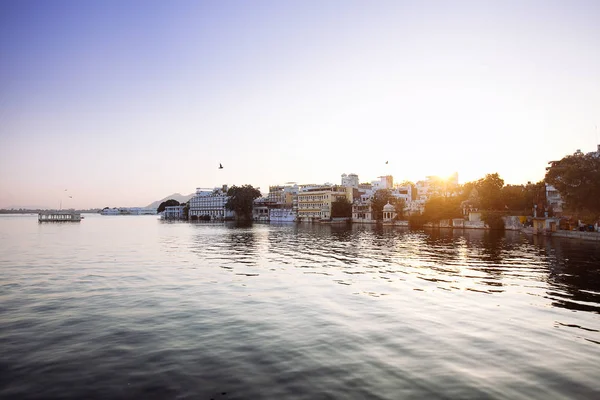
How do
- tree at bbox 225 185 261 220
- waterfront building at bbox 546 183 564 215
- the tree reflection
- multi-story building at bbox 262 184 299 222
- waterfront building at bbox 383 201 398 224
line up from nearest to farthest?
the tree reflection < waterfront building at bbox 546 183 564 215 < waterfront building at bbox 383 201 398 224 < multi-story building at bbox 262 184 299 222 < tree at bbox 225 185 261 220

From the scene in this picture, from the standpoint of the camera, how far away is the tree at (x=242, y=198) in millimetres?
150375

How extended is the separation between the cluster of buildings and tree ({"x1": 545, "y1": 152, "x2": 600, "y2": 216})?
44731mm

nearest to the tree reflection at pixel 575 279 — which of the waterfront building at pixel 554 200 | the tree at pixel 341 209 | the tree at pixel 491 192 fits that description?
the waterfront building at pixel 554 200

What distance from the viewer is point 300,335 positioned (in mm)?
11242

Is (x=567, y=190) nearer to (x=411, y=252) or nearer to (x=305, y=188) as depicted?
(x=411, y=252)

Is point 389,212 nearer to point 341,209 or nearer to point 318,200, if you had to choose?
point 341,209

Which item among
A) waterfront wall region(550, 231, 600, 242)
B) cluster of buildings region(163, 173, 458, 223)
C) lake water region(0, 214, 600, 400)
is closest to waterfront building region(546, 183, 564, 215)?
waterfront wall region(550, 231, 600, 242)

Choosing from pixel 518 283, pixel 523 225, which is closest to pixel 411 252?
pixel 518 283

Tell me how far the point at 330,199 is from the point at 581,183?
3044 inches

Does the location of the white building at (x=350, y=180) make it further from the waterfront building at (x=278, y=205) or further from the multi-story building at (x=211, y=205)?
the multi-story building at (x=211, y=205)

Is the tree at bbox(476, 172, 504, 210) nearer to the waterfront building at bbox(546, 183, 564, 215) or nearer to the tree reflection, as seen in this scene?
the waterfront building at bbox(546, 183, 564, 215)

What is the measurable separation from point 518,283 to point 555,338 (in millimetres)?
9375

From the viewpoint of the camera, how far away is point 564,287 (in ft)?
61.0

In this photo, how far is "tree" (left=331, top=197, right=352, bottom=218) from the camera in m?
117
